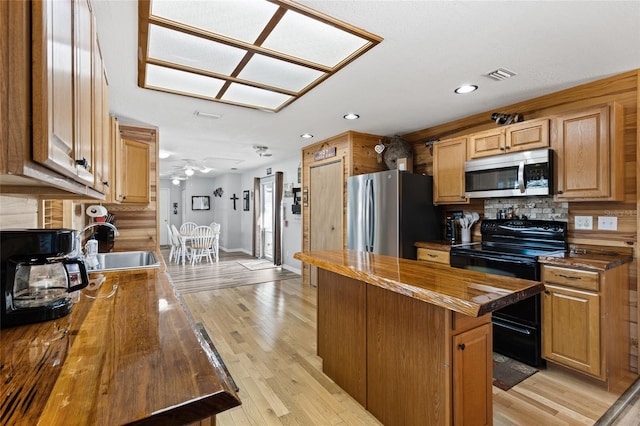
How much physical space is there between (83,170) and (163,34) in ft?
4.29

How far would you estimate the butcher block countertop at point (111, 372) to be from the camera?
2.03 ft

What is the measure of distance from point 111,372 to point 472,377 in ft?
4.94

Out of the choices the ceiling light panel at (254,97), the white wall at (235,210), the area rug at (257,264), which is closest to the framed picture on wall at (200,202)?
the white wall at (235,210)

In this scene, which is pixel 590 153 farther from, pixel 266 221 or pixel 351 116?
pixel 266 221

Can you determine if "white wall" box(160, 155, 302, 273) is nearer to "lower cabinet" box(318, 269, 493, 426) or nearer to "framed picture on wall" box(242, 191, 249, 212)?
"framed picture on wall" box(242, 191, 249, 212)

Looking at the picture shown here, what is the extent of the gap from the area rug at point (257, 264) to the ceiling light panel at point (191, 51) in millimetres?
4762

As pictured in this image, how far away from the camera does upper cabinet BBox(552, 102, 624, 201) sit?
7.55 ft

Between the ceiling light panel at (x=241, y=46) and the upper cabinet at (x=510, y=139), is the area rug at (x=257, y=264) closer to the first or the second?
the ceiling light panel at (x=241, y=46)

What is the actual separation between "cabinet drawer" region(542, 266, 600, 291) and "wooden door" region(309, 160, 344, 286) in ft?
8.06

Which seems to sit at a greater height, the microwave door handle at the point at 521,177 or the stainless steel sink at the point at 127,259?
the microwave door handle at the point at 521,177

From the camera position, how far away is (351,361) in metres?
2.05

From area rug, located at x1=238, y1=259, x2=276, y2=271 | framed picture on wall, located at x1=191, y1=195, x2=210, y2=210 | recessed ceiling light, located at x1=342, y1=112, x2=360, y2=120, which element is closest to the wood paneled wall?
recessed ceiling light, located at x1=342, y1=112, x2=360, y2=120

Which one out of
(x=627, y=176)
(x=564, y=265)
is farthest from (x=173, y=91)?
(x=627, y=176)

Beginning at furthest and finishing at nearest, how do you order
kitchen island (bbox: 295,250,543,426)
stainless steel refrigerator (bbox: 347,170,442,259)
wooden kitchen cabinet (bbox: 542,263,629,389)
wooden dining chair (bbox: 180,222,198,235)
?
wooden dining chair (bbox: 180,222,198,235)
stainless steel refrigerator (bbox: 347,170,442,259)
wooden kitchen cabinet (bbox: 542,263,629,389)
kitchen island (bbox: 295,250,543,426)
